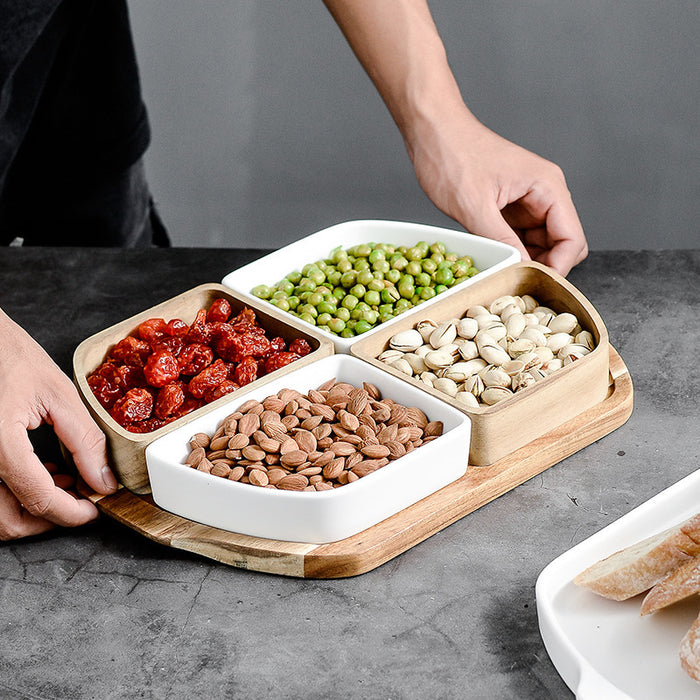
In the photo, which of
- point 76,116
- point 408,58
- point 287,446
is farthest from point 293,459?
point 76,116

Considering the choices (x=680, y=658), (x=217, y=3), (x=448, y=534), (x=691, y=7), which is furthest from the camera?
(x=217, y=3)

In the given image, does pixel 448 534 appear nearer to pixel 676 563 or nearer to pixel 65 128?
pixel 676 563

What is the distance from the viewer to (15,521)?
125 centimetres

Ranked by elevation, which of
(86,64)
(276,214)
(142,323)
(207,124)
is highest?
(86,64)

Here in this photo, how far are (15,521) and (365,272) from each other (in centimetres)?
68

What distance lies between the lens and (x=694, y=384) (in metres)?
1.52

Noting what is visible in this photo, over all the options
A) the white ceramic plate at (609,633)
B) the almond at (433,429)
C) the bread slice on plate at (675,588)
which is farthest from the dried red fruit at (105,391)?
the bread slice on plate at (675,588)

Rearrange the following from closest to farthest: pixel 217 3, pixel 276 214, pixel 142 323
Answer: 1. pixel 142 323
2. pixel 217 3
3. pixel 276 214

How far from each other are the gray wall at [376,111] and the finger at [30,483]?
2.52 metres

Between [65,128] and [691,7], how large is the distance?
203 cm

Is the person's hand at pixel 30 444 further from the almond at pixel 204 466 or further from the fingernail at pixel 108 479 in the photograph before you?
the almond at pixel 204 466

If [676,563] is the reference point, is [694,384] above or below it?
below

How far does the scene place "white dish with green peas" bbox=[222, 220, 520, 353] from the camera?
158 centimetres

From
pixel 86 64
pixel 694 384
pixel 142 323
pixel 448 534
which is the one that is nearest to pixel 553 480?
pixel 448 534
